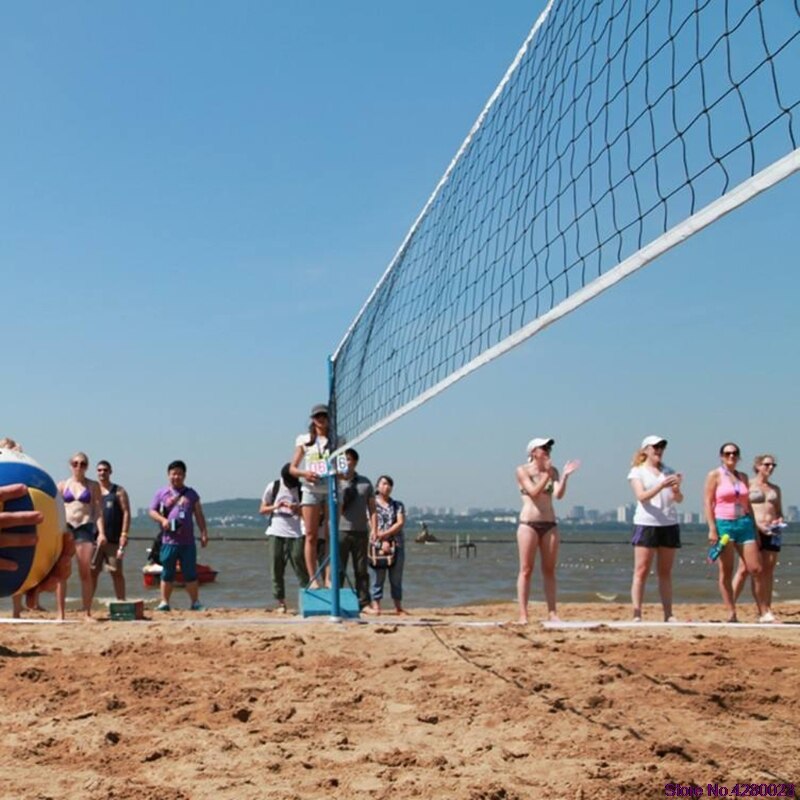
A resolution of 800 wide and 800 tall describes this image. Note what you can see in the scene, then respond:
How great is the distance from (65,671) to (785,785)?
3168 millimetres

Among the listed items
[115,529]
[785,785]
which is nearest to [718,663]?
[785,785]

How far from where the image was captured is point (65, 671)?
485 centimetres

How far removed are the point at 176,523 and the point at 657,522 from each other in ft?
11.1

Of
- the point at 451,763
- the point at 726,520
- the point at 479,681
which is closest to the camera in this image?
the point at 451,763

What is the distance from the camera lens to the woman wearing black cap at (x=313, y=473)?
6.78m

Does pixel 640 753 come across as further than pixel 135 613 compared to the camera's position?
No

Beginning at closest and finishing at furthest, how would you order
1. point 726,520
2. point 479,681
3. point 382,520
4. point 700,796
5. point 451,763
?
1. point 700,796
2. point 451,763
3. point 479,681
4. point 726,520
5. point 382,520

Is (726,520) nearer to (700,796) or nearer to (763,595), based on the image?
(763,595)

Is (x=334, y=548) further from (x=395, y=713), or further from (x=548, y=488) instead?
(x=395, y=713)

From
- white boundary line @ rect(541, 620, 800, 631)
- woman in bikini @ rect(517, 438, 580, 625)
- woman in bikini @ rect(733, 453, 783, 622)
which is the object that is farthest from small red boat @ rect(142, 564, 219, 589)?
woman in bikini @ rect(733, 453, 783, 622)

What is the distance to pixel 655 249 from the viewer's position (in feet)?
8.75

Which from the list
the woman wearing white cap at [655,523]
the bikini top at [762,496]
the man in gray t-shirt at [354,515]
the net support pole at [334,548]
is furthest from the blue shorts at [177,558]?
the bikini top at [762,496]

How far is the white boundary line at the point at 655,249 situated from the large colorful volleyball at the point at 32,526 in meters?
1.63

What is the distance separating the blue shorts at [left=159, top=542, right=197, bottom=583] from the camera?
752 centimetres
